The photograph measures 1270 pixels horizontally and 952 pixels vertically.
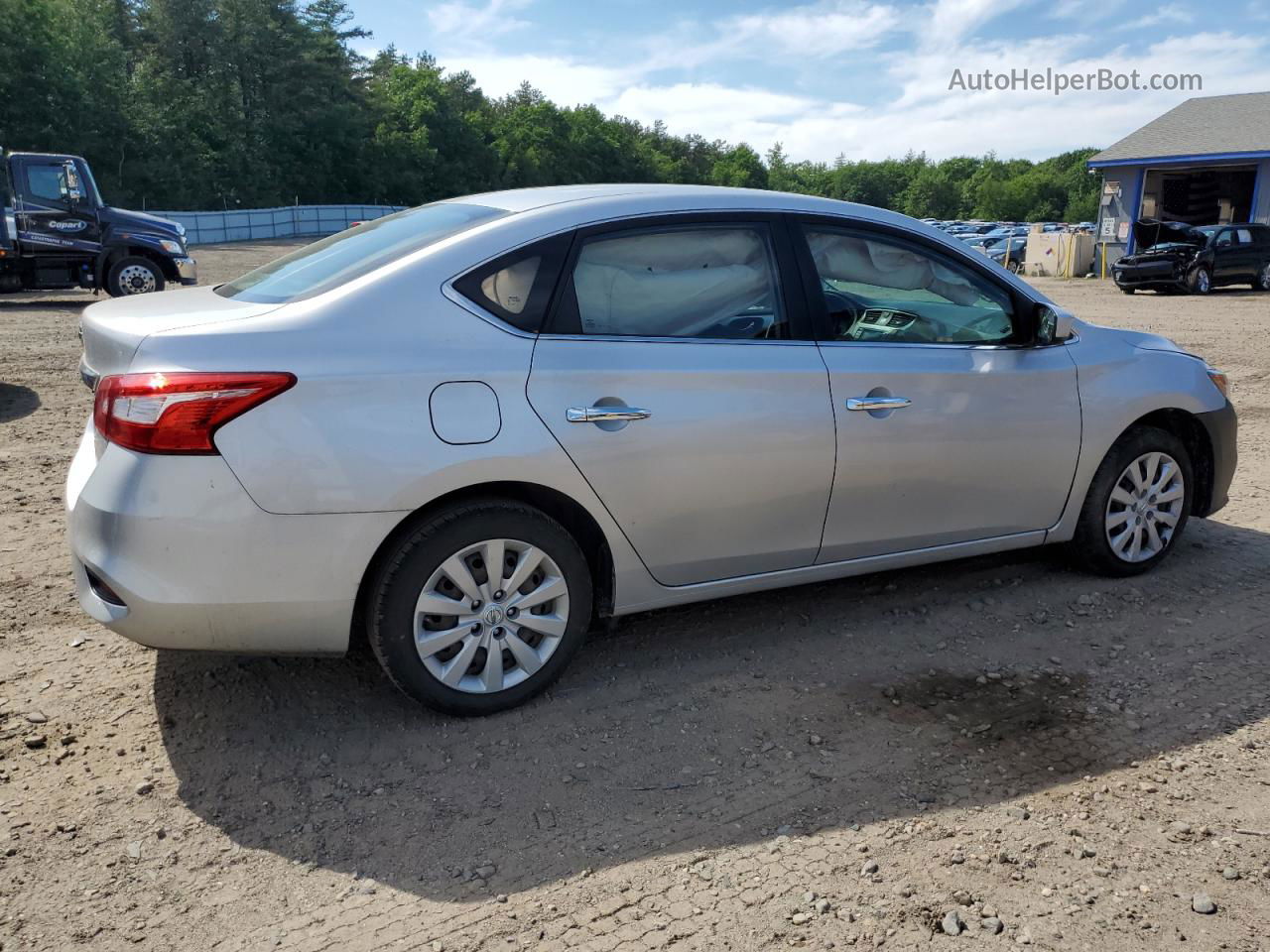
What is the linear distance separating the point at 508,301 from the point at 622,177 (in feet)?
294

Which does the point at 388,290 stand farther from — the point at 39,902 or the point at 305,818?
the point at 39,902

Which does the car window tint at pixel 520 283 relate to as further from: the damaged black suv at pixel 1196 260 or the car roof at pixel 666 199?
the damaged black suv at pixel 1196 260

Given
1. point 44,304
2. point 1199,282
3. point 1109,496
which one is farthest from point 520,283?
point 1199,282

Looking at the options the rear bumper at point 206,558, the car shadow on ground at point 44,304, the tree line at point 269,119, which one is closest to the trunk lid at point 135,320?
the rear bumper at point 206,558

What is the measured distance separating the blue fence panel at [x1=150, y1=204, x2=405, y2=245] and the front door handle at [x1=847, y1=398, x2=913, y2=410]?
118 feet

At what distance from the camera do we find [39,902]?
2.64 m

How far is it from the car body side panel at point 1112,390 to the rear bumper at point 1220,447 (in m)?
0.15

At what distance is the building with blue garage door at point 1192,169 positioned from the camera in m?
29.8

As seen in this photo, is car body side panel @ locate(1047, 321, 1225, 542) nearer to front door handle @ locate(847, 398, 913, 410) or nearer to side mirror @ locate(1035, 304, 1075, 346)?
side mirror @ locate(1035, 304, 1075, 346)

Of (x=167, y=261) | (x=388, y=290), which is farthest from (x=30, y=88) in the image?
(x=388, y=290)

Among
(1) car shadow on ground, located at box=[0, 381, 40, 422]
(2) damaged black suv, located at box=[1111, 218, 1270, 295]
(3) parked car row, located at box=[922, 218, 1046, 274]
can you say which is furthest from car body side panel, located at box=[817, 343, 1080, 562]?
(3) parked car row, located at box=[922, 218, 1046, 274]

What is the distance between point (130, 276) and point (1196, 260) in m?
21.5

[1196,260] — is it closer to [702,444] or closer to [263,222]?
[702,444]

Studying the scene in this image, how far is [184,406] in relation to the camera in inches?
118
